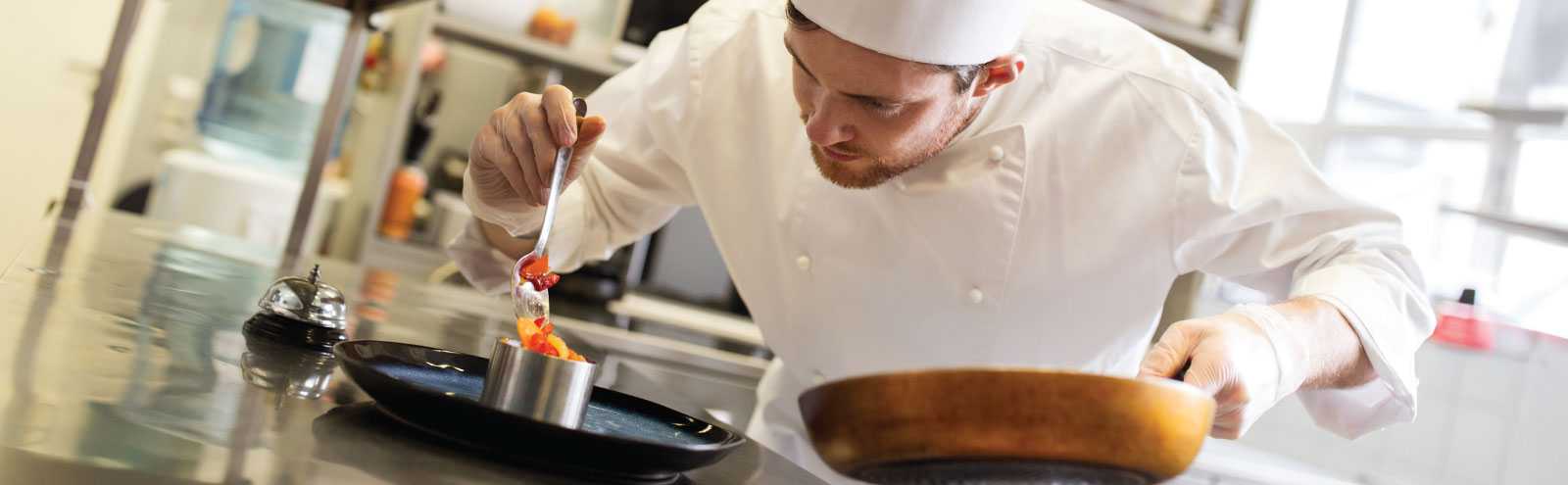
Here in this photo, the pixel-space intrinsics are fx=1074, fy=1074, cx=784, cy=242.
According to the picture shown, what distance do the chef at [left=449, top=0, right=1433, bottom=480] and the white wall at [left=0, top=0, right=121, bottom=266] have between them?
9.02ft

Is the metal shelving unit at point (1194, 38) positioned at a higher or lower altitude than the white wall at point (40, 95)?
higher

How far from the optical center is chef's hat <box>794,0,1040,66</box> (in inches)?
42.3

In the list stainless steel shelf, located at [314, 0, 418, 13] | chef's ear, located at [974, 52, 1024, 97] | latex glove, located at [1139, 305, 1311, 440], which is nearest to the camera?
latex glove, located at [1139, 305, 1311, 440]

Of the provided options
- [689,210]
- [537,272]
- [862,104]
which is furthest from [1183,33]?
[537,272]

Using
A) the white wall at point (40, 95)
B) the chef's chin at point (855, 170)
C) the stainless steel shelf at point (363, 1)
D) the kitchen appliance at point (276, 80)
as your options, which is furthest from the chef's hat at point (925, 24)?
the white wall at point (40, 95)

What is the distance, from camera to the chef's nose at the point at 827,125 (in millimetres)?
1097

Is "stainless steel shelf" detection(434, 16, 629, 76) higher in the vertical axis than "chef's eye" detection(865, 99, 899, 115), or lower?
higher

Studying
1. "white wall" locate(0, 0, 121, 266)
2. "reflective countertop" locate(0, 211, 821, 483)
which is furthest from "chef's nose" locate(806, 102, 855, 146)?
"white wall" locate(0, 0, 121, 266)

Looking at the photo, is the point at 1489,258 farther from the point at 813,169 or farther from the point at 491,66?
the point at 491,66

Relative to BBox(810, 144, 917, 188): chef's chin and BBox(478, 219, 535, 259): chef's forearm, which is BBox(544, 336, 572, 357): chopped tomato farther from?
BBox(478, 219, 535, 259): chef's forearm

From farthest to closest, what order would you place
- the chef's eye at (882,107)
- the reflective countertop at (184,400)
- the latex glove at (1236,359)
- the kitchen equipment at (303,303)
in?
the chef's eye at (882,107)
the kitchen equipment at (303,303)
the latex glove at (1236,359)
the reflective countertop at (184,400)

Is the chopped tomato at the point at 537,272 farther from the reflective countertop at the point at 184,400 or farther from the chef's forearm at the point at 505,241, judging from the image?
the chef's forearm at the point at 505,241

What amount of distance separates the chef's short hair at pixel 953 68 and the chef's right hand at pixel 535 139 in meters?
0.26

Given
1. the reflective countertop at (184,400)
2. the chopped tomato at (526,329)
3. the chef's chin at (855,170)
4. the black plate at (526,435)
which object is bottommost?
the reflective countertop at (184,400)
